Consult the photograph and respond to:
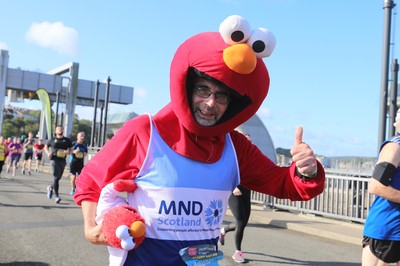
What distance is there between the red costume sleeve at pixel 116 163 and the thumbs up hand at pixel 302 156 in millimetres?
717

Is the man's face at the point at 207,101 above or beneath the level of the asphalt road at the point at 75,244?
above

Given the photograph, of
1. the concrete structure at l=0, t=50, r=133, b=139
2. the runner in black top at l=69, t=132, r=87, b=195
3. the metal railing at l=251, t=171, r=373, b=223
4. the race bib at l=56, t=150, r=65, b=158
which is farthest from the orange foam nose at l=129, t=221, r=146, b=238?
the concrete structure at l=0, t=50, r=133, b=139

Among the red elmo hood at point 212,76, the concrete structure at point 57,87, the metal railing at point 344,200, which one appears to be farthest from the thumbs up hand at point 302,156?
the concrete structure at point 57,87

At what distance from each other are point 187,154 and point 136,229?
0.43 metres

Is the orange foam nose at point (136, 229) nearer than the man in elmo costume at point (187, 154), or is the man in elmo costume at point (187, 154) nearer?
the orange foam nose at point (136, 229)

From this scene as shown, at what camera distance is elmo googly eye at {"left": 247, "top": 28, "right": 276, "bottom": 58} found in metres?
2.08

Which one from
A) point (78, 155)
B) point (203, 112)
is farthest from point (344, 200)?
point (203, 112)

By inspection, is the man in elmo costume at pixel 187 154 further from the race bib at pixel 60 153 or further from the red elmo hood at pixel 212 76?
the race bib at pixel 60 153

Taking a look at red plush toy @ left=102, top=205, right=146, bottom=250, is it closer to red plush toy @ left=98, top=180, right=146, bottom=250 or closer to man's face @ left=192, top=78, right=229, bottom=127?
red plush toy @ left=98, top=180, right=146, bottom=250

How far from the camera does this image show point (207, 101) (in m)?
2.13

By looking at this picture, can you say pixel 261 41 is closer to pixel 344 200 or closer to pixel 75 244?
pixel 75 244

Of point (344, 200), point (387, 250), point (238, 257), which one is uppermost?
point (387, 250)

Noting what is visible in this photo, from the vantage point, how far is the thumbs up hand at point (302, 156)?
2.14 meters

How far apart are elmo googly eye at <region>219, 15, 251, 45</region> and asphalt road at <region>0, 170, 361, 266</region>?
430 centimetres
